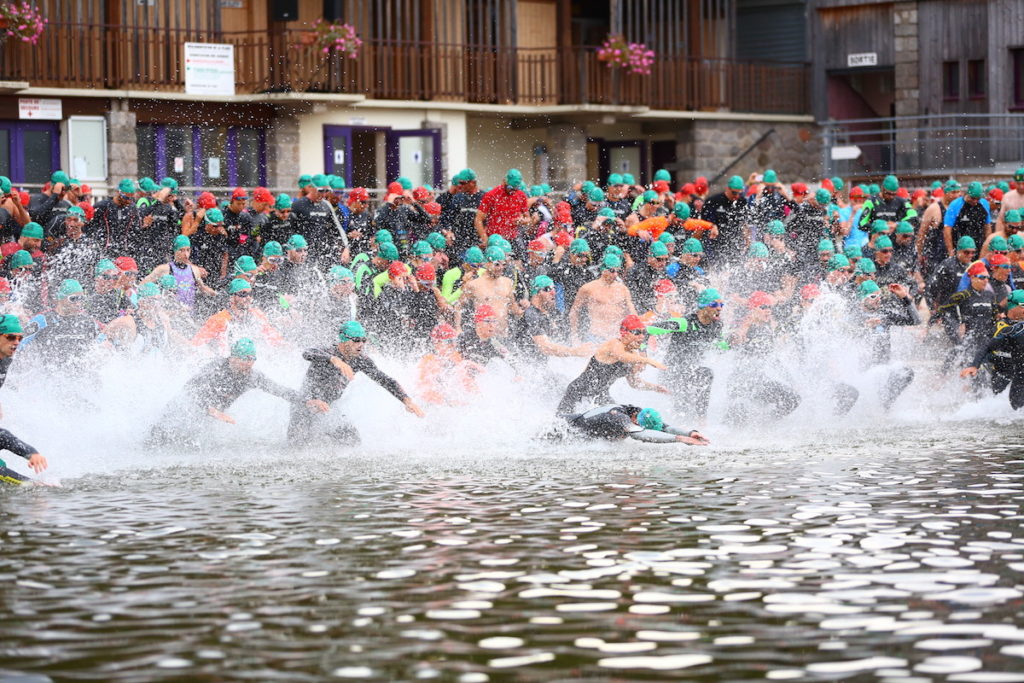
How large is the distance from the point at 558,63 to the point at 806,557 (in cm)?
2388

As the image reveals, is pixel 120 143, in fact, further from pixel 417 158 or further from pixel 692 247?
pixel 692 247

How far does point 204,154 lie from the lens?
Answer: 2997cm

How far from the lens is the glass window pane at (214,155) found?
98.3 feet

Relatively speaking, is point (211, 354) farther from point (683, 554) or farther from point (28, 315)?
point (683, 554)

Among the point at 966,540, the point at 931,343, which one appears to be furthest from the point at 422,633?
the point at 931,343

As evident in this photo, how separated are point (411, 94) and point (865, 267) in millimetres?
Result: 14037

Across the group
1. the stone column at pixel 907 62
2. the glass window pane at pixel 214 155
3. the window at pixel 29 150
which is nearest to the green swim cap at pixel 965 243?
the glass window pane at pixel 214 155

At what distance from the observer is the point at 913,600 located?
894 cm

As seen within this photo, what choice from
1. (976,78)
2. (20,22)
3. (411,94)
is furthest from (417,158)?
(976,78)

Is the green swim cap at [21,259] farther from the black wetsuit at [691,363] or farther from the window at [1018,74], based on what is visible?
the window at [1018,74]

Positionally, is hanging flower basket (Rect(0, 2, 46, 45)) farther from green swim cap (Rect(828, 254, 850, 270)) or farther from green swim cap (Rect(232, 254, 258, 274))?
green swim cap (Rect(828, 254, 850, 270))

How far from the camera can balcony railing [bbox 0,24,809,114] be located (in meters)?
28.3

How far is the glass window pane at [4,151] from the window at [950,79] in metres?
17.8

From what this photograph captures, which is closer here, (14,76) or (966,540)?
(966,540)
